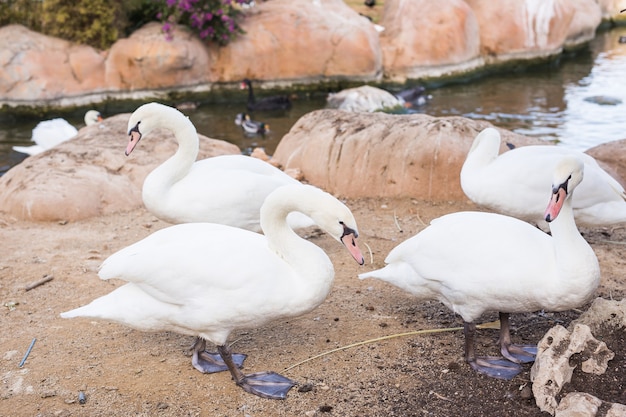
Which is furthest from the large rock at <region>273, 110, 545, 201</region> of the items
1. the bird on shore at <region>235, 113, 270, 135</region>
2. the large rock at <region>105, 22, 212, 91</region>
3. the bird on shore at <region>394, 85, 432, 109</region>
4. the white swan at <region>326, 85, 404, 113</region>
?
Result: the large rock at <region>105, 22, 212, 91</region>

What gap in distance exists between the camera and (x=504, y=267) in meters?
3.79

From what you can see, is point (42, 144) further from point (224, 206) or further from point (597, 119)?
point (597, 119)

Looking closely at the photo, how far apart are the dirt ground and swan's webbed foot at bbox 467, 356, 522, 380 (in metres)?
0.05

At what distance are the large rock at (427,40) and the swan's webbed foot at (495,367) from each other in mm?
13490

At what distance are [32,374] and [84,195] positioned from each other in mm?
3482

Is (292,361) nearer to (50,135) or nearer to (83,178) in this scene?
(83,178)

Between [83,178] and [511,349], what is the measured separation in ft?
16.5

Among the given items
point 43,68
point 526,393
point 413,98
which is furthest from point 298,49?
point 526,393

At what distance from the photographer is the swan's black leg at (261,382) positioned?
3770 millimetres

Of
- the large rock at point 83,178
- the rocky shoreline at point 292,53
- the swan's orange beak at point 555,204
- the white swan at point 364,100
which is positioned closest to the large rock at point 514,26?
the rocky shoreline at point 292,53

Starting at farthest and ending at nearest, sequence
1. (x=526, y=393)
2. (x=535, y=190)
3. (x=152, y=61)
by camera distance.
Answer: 1. (x=152, y=61)
2. (x=535, y=190)
3. (x=526, y=393)

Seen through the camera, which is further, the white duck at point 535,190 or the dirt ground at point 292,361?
the white duck at point 535,190

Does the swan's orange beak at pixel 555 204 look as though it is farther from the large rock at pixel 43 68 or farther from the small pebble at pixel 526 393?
the large rock at pixel 43 68

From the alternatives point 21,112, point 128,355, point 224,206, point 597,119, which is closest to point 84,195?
point 224,206
